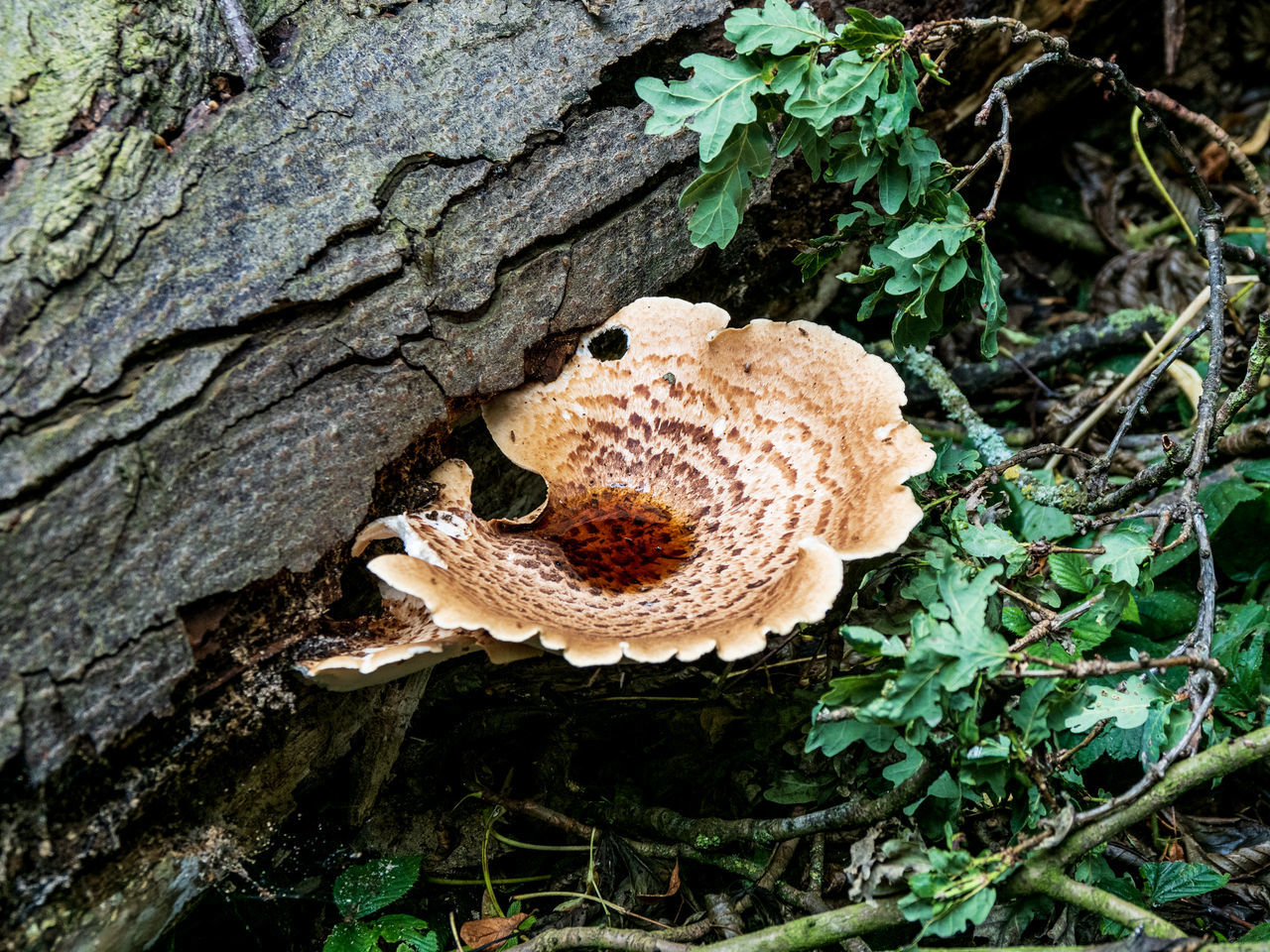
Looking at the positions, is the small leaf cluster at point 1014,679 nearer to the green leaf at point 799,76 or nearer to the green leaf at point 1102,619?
the green leaf at point 1102,619

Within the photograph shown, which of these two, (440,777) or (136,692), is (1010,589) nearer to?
(440,777)

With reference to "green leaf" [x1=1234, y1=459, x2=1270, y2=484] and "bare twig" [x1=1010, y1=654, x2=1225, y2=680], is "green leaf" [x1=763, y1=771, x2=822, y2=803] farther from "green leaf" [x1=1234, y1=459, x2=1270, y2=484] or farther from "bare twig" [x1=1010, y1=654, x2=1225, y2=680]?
"green leaf" [x1=1234, y1=459, x2=1270, y2=484]

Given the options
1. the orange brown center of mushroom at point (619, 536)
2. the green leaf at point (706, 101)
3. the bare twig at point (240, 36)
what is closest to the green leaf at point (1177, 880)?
the orange brown center of mushroom at point (619, 536)

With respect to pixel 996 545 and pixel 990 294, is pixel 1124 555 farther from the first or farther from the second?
pixel 990 294

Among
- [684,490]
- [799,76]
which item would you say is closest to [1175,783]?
[684,490]

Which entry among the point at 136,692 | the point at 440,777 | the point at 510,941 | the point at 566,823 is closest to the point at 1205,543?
the point at 566,823

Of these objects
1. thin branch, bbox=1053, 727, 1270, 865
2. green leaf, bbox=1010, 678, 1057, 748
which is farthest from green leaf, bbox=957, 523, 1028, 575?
thin branch, bbox=1053, 727, 1270, 865
